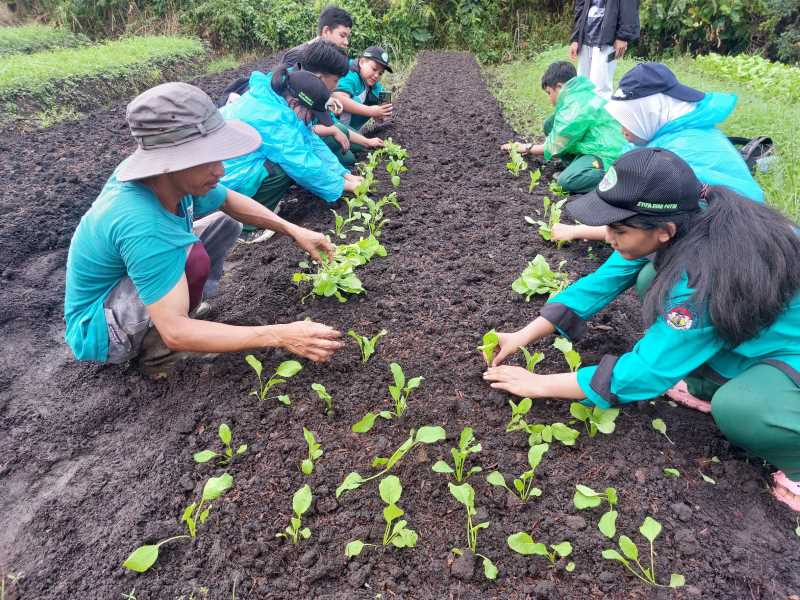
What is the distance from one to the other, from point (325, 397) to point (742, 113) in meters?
5.49

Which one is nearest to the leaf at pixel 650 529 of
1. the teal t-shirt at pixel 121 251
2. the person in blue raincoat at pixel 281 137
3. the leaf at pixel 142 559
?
the leaf at pixel 142 559

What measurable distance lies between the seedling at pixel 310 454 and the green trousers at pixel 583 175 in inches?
121

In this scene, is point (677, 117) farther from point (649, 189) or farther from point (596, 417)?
point (596, 417)

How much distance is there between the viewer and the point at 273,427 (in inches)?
91.0

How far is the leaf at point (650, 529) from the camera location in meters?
1.73

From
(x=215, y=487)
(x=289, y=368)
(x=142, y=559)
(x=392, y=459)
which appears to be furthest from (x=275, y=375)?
(x=142, y=559)

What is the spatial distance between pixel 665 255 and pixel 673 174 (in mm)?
303

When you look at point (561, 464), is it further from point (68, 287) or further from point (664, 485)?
point (68, 287)

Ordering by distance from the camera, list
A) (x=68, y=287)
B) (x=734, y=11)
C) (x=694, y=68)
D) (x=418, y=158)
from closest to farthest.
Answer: (x=68, y=287)
(x=418, y=158)
(x=694, y=68)
(x=734, y=11)

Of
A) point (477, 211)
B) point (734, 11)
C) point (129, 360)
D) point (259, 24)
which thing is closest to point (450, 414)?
point (129, 360)

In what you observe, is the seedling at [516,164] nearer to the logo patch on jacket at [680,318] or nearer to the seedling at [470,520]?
the logo patch on jacket at [680,318]

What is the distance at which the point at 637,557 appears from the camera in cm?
175

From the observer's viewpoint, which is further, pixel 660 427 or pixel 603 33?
pixel 603 33

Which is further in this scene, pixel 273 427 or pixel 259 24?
pixel 259 24
